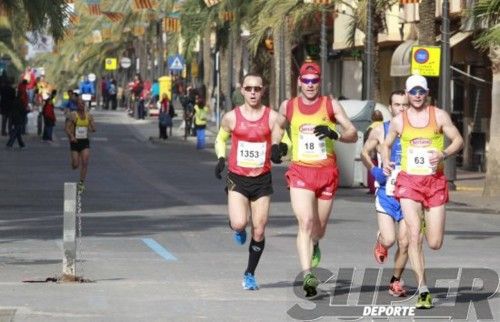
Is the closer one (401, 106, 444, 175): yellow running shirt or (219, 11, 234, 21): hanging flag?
(401, 106, 444, 175): yellow running shirt

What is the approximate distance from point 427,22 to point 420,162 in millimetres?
22123

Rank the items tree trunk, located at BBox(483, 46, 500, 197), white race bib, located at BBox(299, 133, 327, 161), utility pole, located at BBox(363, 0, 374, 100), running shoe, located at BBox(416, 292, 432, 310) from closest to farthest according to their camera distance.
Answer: running shoe, located at BBox(416, 292, 432, 310) → white race bib, located at BBox(299, 133, 327, 161) → tree trunk, located at BBox(483, 46, 500, 197) → utility pole, located at BBox(363, 0, 374, 100)

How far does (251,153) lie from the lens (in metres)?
14.8

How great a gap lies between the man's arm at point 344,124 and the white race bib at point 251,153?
710 mm

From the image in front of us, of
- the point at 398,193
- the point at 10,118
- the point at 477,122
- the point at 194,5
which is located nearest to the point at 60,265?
the point at 398,193

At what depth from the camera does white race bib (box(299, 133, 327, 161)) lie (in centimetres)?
1427

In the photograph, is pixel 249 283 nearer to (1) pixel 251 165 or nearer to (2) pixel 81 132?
(1) pixel 251 165

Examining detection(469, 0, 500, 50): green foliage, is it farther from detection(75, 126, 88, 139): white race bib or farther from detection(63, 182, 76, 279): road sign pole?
detection(63, 182, 76, 279): road sign pole

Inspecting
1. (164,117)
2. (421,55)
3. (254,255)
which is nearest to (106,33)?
(164,117)

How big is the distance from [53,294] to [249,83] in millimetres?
2436

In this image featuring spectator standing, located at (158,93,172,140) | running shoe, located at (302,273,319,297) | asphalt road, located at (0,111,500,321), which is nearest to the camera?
asphalt road, located at (0,111,500,321)

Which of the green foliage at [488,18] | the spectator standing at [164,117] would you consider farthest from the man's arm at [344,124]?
the spectator standing at [164,117]

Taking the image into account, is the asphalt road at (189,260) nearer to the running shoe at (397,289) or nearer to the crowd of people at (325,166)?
the running shoe at (397,289)

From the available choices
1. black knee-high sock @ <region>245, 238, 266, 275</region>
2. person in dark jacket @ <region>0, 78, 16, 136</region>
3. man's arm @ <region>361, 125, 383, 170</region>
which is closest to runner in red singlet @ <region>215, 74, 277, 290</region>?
black knee-high sock @ <region>245, 238, 266, 275</region>
